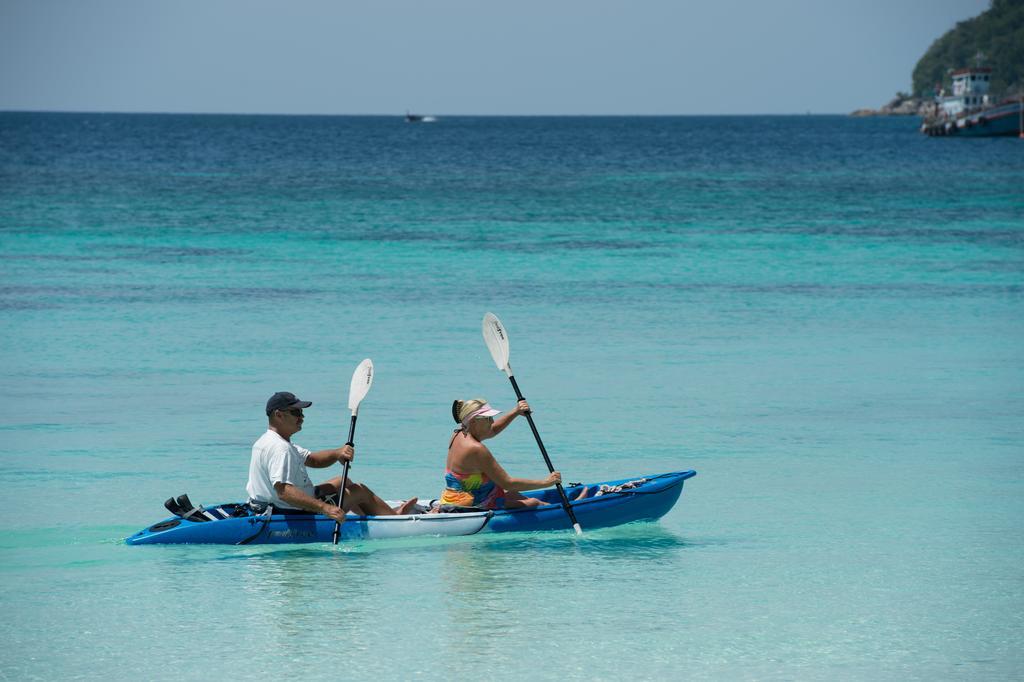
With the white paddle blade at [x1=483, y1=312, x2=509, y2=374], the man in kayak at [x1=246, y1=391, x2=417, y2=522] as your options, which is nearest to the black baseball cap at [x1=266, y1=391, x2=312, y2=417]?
the man in kayak at [x1=246, y1=391, x2=417, y2=522]

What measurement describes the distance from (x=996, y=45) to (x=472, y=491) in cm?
17655

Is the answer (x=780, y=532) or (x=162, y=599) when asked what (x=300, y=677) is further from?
(x=780, y=532)

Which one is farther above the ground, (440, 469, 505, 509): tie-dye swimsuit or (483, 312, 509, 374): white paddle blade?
(483, 312, 509, 374): white paddle blade

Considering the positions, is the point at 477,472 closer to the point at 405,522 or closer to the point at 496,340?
the point at 405,522

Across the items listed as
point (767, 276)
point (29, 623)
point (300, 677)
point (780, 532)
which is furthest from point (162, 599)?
point (767, 276)

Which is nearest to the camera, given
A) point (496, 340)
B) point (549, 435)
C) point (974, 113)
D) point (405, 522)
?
point (405, 522)

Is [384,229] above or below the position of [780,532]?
above

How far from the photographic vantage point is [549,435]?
1480 cm

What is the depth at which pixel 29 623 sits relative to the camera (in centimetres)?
924

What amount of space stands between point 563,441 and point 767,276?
1460 centimetres

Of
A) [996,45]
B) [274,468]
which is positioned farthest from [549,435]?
[996,45]

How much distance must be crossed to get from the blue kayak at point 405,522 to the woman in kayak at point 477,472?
11cm

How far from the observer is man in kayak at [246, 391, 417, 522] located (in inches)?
416

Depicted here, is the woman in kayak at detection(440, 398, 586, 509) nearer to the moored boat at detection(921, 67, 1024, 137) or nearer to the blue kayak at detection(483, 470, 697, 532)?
the blue kayak at detection(483, 470, 697, 532)
